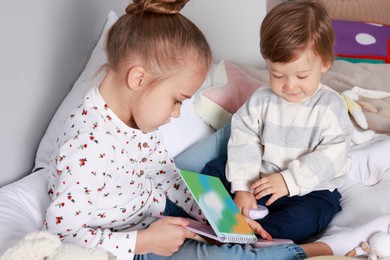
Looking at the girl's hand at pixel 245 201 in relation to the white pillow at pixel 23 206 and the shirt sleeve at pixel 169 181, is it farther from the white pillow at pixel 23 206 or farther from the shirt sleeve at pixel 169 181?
the white pillow at pixel 23 206

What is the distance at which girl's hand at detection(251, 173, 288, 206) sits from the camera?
131cm

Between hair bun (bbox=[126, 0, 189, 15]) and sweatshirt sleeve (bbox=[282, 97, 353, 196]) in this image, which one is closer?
hair bun (bbox=[126, 0, 189, 15])

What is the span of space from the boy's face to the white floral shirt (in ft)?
1.06

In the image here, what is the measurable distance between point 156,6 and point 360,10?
1.74 meters

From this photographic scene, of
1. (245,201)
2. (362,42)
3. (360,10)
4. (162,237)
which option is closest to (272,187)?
(245,201)

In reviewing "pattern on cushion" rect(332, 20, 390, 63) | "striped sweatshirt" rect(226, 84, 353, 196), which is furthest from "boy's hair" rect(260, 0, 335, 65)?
"pattern on cushion" rect(332, 20, 390, 63)

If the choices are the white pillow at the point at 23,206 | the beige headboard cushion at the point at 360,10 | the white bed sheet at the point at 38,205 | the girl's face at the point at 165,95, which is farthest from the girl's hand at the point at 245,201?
the beige headboard cushion at the point at 360,10

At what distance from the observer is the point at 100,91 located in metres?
1.14

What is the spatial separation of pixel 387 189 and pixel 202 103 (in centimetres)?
59

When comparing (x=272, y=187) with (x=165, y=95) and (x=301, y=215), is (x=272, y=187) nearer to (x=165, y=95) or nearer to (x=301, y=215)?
(x=301, y=215)

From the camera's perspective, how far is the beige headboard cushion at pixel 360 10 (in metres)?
2.55

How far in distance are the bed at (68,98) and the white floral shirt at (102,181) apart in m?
0.11

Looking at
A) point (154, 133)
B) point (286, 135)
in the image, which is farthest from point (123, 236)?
point (286, 135)

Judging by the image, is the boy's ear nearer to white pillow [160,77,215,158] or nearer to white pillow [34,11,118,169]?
white pillow [34,11,118,169]
